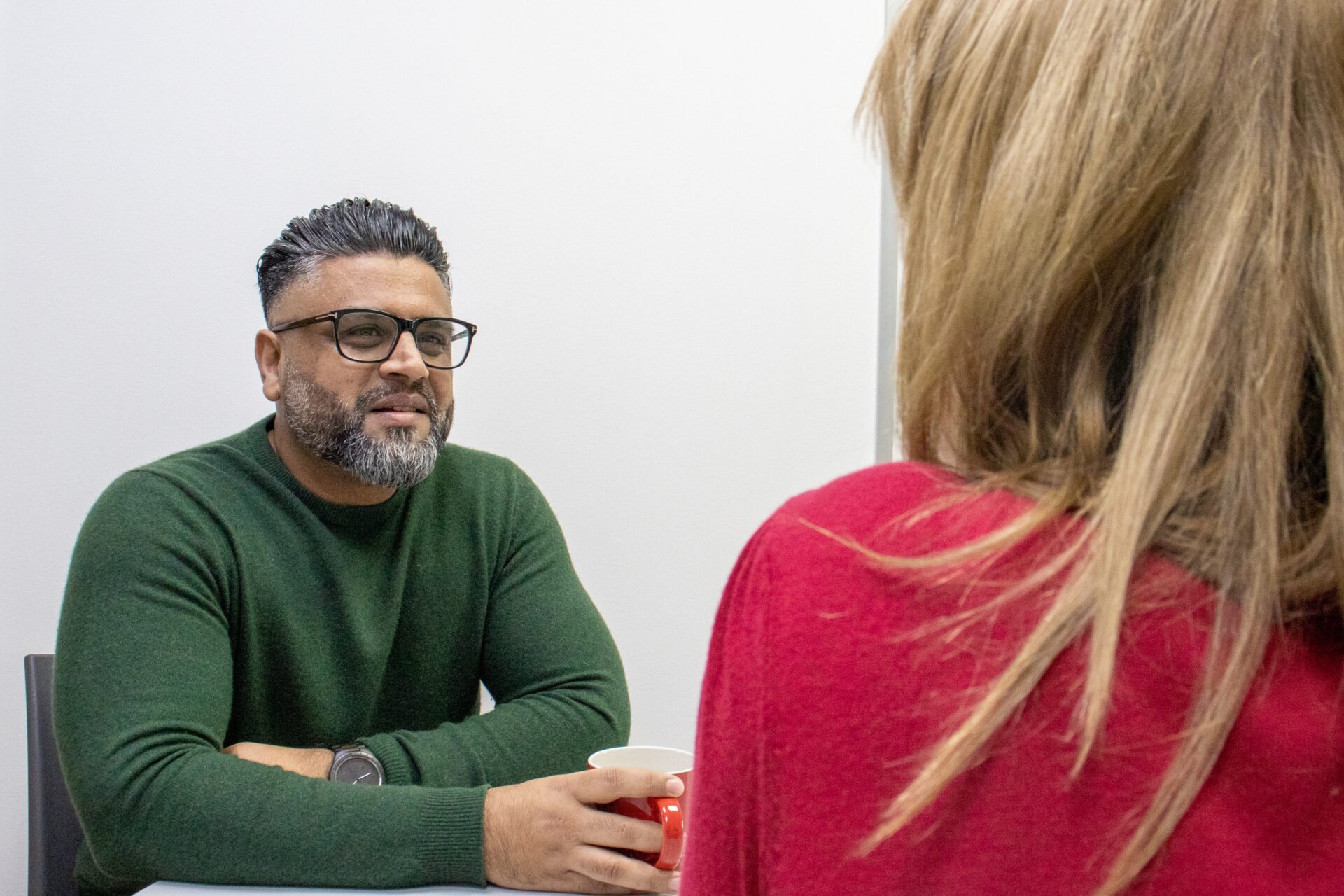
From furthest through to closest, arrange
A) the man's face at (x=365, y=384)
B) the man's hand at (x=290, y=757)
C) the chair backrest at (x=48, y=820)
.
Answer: the man's face at (x=365, y=384) < the chair backrest at (x=48, y=820) < the man's hand at (x=290, y=757)

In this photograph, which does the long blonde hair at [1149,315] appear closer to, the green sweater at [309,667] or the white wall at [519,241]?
the green sweater at [309,667]

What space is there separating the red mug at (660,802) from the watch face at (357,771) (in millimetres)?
395

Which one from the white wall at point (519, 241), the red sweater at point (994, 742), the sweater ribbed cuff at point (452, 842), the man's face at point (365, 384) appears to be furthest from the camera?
the white wall at point (519, 241)

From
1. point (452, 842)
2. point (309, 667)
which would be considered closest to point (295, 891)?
point (452, 842)

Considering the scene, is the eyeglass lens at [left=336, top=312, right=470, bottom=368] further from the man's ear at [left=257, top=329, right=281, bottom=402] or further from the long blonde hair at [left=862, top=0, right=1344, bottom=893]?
the long blonde hair at [left=862, top=0, right=1344, bottom=893]

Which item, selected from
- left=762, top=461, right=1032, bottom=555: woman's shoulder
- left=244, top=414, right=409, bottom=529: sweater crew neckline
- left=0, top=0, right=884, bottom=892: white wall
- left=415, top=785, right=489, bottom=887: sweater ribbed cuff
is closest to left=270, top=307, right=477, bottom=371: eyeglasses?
left=244, top=414, right=409, bottom=529: sweater crew neckline

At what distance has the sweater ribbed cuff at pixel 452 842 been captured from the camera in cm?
106

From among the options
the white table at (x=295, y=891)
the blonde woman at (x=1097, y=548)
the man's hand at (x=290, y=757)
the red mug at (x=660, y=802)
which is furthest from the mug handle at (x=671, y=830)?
the man's hand at (x=290, y=757)

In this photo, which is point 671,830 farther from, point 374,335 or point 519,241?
point 519,241

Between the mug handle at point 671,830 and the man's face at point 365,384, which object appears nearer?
the mug handle at point 671,830

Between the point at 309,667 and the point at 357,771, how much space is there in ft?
0.85

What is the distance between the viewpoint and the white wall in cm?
225

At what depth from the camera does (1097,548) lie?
0.47 meters

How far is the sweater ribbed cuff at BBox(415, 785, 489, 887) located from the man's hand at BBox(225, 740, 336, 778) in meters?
0.26
